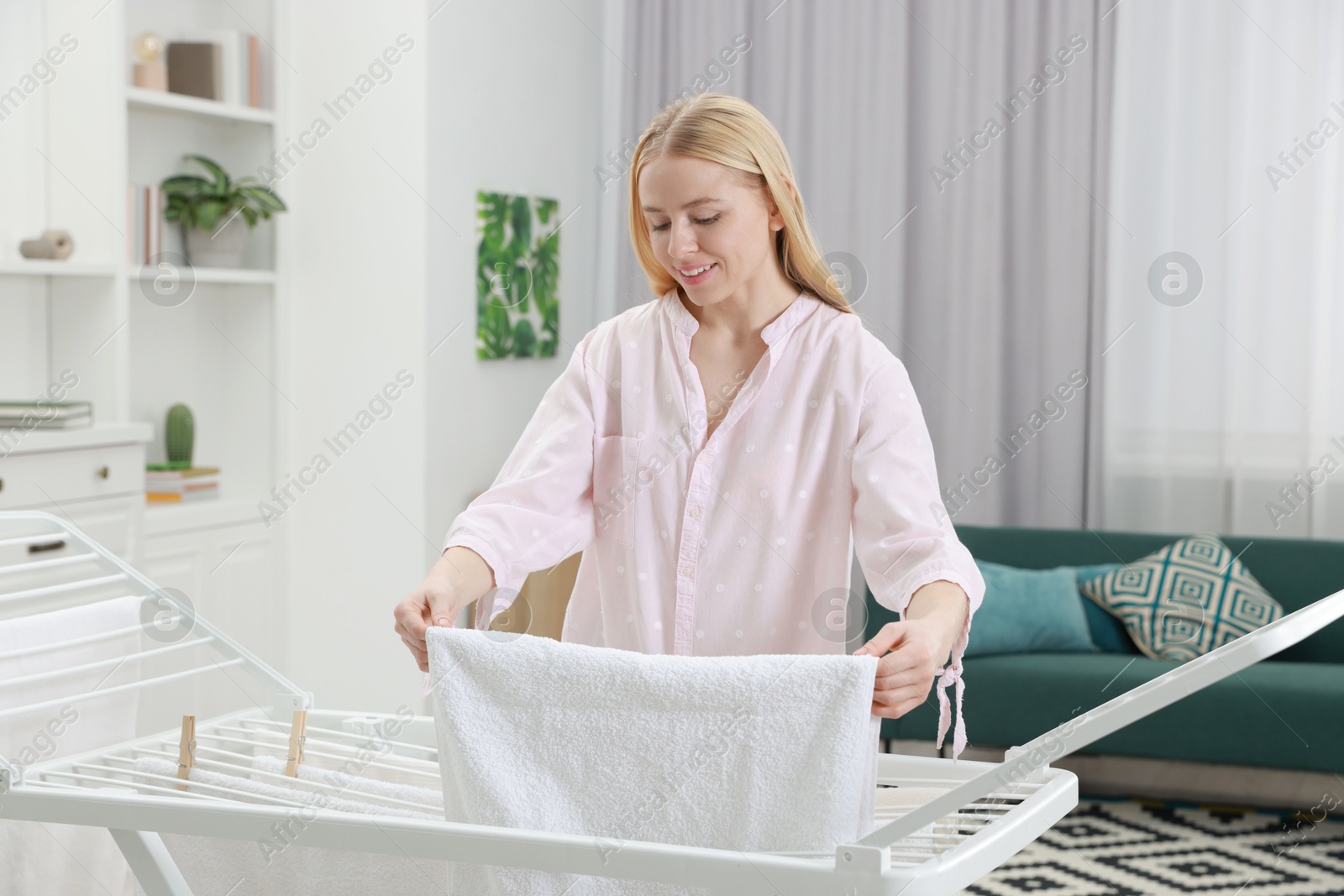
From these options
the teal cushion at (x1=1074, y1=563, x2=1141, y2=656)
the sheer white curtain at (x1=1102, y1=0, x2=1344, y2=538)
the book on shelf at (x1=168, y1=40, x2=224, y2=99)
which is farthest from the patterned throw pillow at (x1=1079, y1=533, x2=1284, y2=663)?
the book on shelf at (x1=168, y1=40, x2=224, y2=99)

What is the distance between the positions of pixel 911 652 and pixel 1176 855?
7.54 ft

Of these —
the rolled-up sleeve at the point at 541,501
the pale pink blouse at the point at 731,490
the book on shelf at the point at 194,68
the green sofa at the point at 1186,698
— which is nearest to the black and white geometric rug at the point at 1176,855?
the green sofa at the point at 1186,698

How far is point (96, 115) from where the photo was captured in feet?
11.4

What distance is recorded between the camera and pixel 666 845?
1141mm

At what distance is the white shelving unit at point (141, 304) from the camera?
3.46 metres

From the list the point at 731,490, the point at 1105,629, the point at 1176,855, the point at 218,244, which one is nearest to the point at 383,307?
the point at 218,244

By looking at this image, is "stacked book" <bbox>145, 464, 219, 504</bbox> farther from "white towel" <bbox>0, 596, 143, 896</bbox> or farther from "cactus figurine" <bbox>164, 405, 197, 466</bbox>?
"white towel" <bbox>0, 596, 143, 896</bbox>

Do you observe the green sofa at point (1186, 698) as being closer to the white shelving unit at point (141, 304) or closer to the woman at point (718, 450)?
the white shelving unit at point (141, 304)

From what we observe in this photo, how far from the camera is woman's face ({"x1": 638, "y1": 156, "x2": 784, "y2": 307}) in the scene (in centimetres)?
143

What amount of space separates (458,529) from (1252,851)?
247cm

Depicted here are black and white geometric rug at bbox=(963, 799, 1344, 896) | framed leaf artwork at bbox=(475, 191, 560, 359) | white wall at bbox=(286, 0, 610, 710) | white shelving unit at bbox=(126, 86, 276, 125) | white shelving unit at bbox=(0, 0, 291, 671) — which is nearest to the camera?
black and white geometric rug at bbox=(963, 799, 1344, 896)

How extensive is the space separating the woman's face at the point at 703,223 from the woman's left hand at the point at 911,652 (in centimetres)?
42

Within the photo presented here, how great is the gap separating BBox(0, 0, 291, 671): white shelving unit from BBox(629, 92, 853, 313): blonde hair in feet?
6.87

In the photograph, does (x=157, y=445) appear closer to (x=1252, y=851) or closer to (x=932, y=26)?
(x=932, y=26)
